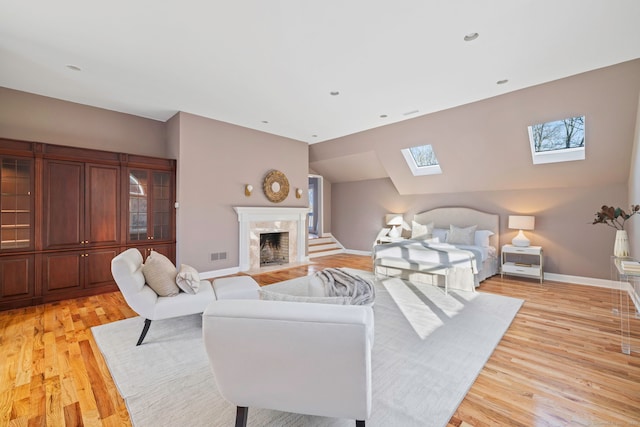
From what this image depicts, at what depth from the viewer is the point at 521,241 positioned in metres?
5.27

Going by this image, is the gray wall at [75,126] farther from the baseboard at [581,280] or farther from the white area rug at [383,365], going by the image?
the baseboard at [581,280]

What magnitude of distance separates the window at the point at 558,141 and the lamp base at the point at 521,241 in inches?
54.6

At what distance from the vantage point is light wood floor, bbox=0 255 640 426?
5.92 feet

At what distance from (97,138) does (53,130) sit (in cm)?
55

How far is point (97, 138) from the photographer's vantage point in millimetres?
4859

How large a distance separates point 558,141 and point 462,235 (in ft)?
7.48

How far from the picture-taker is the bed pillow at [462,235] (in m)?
5.78

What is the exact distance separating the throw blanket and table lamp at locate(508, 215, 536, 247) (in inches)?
152

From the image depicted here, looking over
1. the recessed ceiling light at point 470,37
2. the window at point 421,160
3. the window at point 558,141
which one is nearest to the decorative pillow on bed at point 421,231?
the window at point 421,160

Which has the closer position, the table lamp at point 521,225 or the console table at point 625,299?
the console table at point 625,299

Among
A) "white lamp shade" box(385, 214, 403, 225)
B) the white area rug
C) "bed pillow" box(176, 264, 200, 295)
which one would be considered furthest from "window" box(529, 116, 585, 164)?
"bed pillow" box(176, 264, 200, 295)

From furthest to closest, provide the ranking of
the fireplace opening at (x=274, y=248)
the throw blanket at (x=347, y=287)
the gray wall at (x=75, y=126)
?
the fireplace opening at (x=274, y=248)
the gray wall at (x=75, y=126)
the throw blanket at (x=347, y=287)

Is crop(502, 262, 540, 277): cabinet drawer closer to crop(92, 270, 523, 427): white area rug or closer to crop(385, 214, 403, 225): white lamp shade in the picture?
crop(92, 270, 523, 427): white area rug

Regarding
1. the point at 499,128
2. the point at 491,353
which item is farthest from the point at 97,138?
the point at 499,128
